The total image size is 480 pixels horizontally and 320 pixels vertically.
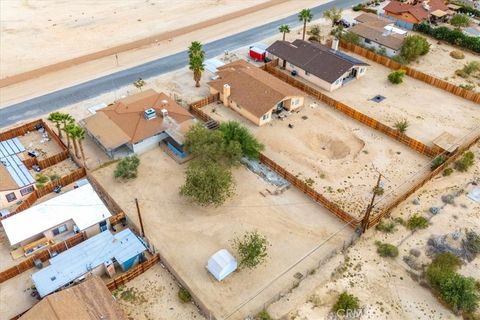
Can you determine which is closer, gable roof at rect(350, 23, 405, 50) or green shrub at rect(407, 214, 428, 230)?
green shrub at rect(407, 214, 428, 230)

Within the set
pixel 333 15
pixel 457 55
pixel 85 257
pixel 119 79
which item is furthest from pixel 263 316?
pixel 333 15

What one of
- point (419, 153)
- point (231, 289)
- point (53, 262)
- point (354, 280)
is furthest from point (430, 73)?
point (53, 262)

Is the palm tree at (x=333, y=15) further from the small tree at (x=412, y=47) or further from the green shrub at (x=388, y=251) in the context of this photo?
the green shrub at (x=388, y=251)

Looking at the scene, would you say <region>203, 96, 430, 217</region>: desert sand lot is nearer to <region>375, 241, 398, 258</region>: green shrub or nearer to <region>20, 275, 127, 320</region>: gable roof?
<region>375, 241, 398, 258</region>: green shrub

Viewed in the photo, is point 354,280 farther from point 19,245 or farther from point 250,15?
point 250,15

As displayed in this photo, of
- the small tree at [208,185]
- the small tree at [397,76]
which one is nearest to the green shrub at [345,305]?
the small tree at [208,185]

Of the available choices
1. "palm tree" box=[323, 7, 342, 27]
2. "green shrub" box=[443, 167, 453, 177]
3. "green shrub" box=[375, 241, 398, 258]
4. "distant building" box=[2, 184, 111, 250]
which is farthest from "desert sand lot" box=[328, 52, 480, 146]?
"distant building" box=[2, 184, 111, 250]
